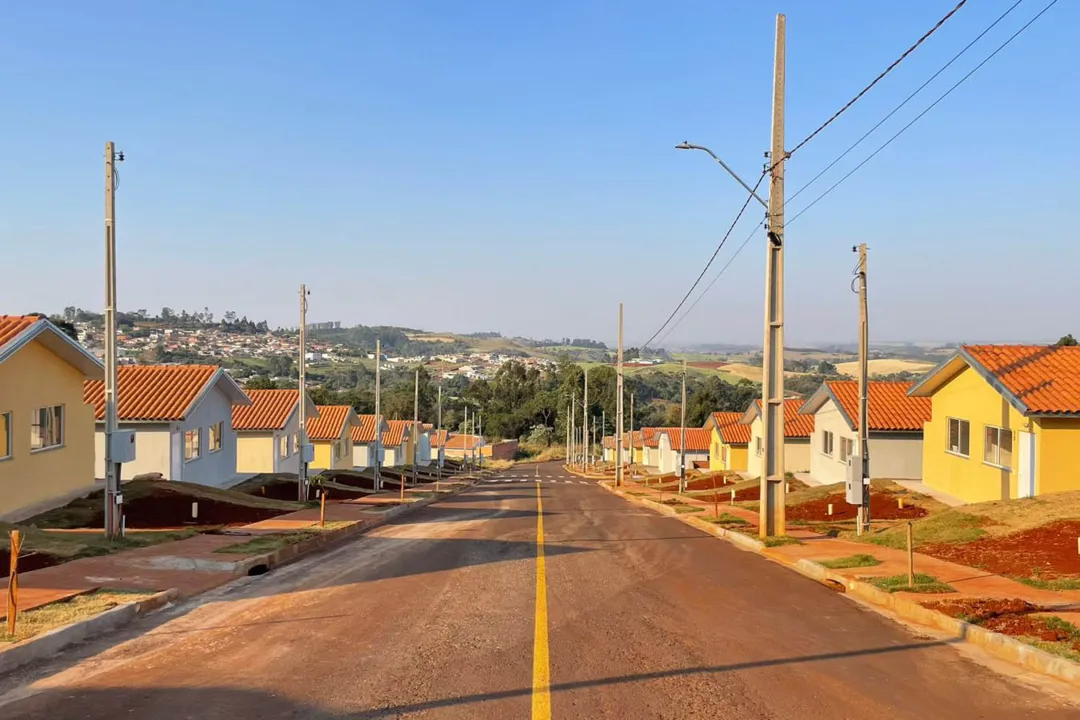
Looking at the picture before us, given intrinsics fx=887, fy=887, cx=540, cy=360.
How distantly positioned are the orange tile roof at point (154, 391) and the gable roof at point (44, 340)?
4.68 meters

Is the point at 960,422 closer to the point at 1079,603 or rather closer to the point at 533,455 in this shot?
the point at 1079,603

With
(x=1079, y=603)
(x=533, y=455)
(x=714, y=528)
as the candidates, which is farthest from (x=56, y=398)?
(x=533, y=455)

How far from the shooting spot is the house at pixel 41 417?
19906 mm

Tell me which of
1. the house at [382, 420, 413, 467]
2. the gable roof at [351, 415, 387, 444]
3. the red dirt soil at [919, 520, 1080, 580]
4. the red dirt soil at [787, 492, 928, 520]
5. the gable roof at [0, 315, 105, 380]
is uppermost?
the gable roof at [0, 315, 105, 380]

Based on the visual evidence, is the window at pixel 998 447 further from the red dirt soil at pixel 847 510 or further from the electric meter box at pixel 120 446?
the electric meter box at pixel 120 446

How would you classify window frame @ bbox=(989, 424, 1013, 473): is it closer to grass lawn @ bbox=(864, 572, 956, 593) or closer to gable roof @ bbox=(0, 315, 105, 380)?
grass lawn @ bbox=(864, 572, 956, 593)

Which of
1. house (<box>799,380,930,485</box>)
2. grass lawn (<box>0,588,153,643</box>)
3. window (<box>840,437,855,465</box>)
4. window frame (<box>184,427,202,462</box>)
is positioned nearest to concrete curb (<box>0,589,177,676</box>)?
grass lawn (<box>0,588,153,643</box>)

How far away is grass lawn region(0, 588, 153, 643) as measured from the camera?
8617mm

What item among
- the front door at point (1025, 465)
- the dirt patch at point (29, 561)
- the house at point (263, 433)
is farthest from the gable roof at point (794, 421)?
the dirt patch at point (29, 561)

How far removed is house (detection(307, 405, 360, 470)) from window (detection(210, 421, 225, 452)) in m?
16.8

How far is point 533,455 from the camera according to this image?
147 metres

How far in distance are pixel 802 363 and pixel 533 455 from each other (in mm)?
46147

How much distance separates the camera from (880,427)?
3378 centimetres

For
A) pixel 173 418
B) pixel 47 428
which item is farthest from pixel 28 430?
pixel 173 418
